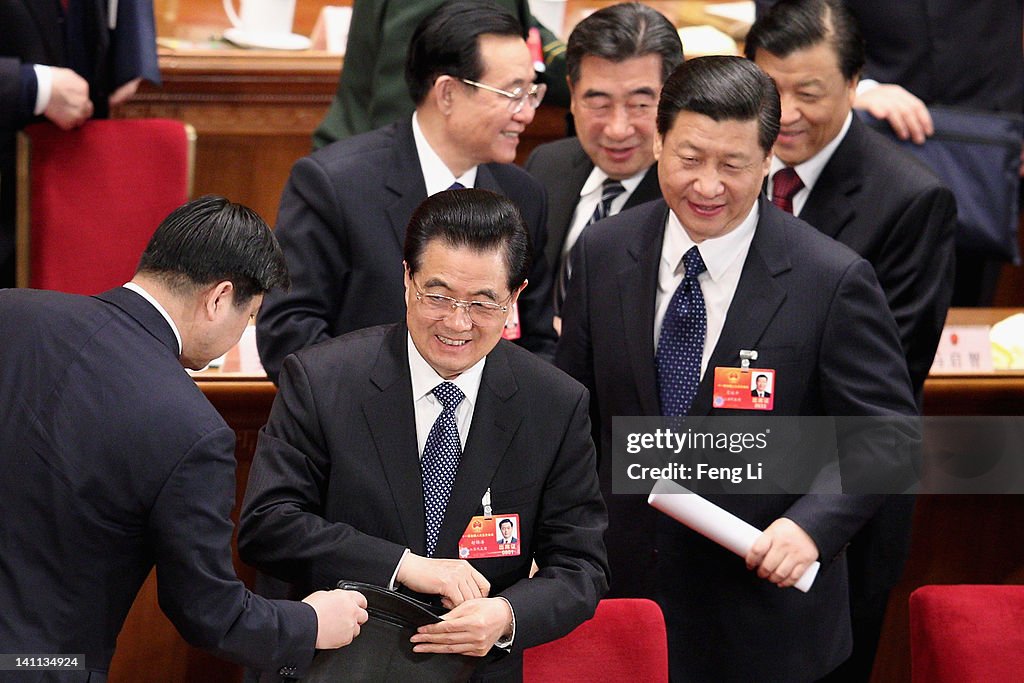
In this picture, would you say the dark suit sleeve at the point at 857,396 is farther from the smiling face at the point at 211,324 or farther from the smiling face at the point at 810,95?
the smiling face at the point at 211,324

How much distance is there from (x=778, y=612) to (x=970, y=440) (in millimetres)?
1177

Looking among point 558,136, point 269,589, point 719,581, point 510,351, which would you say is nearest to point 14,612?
point 269,589

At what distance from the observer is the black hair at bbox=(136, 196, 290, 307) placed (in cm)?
230

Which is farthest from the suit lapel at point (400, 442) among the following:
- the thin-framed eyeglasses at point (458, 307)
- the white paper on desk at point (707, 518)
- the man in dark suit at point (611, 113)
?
the man in dark suit at point (611, 113)

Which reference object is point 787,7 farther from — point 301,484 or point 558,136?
point 301,484

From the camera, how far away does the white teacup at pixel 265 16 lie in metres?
4.67

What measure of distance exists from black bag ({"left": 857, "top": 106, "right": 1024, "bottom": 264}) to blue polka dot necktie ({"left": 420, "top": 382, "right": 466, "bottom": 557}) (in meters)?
1.84

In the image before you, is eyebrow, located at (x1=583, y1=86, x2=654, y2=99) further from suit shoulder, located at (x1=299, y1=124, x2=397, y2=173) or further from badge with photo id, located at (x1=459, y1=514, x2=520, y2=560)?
badge with photo id, located at (x1=459, y1=514, x2=520, y2=560)

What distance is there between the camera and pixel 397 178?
3.11 m

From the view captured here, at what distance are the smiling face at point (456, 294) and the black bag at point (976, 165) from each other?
177 cm

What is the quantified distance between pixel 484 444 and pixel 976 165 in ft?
6.43

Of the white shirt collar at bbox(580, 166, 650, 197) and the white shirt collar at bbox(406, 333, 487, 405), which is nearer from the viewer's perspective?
the white shirt collar at bbox(406, 333, 487, 405)

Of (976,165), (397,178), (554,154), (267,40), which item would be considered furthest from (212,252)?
(267,40)

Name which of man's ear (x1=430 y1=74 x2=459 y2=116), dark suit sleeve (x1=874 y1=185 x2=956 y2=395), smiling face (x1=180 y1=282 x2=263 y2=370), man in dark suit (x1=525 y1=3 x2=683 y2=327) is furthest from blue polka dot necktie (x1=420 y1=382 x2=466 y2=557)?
dark suit sleeve (x1=874 y1=185 x2=956 y2=395)
